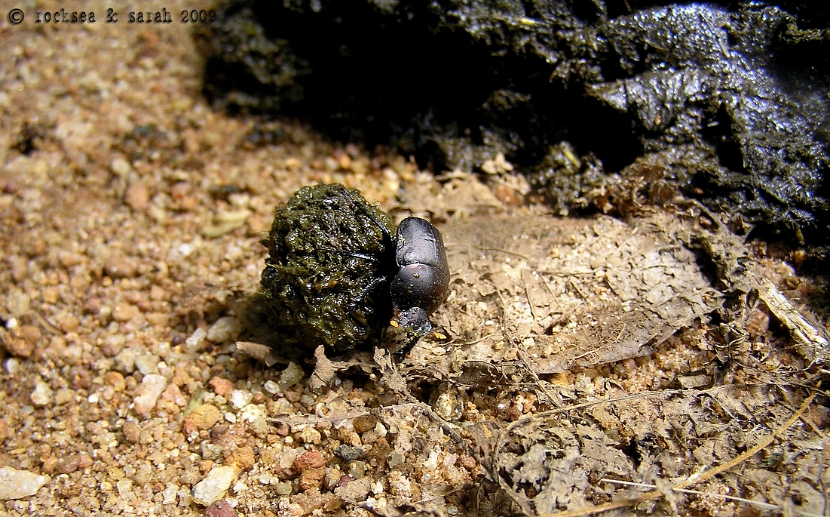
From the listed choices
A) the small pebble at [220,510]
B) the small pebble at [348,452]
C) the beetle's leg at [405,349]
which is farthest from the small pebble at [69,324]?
the beetle's leg at [405,349]

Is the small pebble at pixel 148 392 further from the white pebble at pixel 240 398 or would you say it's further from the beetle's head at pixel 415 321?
the beetle's head at pixel 415 321

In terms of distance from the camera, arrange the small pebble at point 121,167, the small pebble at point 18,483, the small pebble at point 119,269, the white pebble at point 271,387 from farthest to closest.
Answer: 1. the small pebble at point 121,167
2. the small pebble at point 119,269
3. the white pebble at point 271,387
4. the small pebble at point 18,483

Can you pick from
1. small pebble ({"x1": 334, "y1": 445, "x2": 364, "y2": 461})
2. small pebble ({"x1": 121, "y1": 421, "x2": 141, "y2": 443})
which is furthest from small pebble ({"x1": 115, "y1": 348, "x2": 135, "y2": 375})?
small pebble ({"x1": 334, "y1": 445, "x2": 364, "y2": 461})

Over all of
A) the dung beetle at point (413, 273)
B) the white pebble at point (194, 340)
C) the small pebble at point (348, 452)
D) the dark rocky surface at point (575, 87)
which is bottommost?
the white pebble at point (194, 340)

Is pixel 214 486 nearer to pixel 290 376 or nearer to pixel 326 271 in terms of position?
pixel 290 376

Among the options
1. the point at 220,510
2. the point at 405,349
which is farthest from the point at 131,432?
the point at 405,349

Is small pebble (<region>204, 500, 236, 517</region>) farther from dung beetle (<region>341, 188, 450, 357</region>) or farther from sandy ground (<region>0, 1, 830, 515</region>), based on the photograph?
dung beetle (<region>341, 188, 450, 357</region>)
